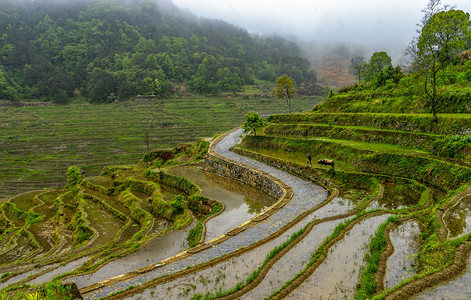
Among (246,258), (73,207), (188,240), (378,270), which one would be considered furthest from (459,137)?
(73,207)

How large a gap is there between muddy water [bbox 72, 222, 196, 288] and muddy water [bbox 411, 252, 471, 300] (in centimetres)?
1283

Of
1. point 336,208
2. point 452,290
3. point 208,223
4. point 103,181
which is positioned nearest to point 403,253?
point 452,290

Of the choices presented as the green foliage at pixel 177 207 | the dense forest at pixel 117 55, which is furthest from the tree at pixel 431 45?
the dense forest at pixel 117 55

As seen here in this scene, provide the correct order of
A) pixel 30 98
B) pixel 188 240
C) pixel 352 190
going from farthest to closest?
1. pixel 30 98
2. pixel 352 190
3. pixel 188 240

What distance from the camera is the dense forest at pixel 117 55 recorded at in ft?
349

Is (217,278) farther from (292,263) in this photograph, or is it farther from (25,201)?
(25,201)

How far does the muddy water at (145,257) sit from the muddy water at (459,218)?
1364 cm

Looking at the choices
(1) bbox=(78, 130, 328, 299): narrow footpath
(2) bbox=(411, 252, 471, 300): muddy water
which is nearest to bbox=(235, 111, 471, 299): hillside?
(2) bbox=(411, 252, 471, 300): muddy water

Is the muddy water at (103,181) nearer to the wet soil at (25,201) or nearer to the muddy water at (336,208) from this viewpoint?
the wet soil at (25,201)

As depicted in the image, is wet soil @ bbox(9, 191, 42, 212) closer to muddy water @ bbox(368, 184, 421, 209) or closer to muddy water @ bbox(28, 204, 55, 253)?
muddy water @ bbox(28, 204, 55, 253)

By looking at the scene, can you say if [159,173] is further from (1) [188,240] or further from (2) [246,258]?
(2) [246,258]

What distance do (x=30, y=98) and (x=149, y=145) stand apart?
64250 mm

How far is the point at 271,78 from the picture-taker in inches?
5886

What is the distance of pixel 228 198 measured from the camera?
26562mm
